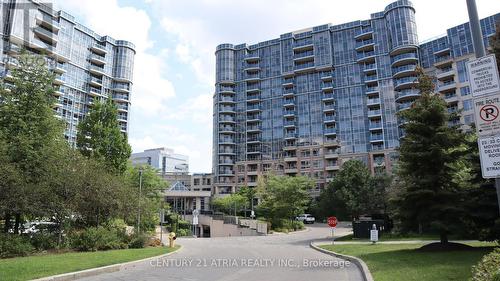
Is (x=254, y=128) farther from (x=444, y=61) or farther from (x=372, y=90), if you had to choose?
(x=444, y=61)

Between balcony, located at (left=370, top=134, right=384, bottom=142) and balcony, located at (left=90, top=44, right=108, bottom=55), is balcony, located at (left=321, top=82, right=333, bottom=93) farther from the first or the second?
balcony, located at (left=90, top=44, right=108, bottom=55)

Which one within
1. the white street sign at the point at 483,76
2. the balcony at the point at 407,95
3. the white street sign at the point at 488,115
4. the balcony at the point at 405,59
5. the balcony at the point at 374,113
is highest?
the balcony at the point at 405,59

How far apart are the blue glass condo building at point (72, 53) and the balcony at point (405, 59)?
6262 cm

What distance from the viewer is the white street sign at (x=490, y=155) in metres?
5.36

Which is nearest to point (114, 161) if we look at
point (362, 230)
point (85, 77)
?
point (362, 230)

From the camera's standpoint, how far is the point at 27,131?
22641mm

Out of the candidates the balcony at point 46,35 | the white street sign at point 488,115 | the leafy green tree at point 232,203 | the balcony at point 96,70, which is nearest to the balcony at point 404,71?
the leafy green tree at point 232,203

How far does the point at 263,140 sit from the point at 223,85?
70.1 ft

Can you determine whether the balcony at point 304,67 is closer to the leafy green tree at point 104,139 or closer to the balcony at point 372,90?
the balcony at point 372,90

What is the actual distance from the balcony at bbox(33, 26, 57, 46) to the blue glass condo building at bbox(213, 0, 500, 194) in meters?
45.3

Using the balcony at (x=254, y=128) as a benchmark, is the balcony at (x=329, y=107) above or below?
above

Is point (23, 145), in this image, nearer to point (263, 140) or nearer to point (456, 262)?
point (456, 262)

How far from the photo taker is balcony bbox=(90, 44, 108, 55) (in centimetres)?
9914

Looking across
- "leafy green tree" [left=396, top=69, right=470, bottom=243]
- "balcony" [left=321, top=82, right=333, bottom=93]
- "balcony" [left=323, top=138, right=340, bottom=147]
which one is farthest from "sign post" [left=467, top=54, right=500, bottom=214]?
"balcony" [left=321, top=82, right=333, bottom=93]
